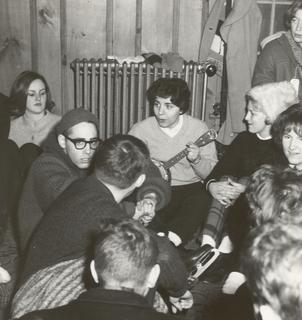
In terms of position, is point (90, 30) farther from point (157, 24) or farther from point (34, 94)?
point (34, 94)

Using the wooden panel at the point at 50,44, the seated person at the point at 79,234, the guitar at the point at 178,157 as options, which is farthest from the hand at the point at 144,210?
the wooden panel at the point at 50,44

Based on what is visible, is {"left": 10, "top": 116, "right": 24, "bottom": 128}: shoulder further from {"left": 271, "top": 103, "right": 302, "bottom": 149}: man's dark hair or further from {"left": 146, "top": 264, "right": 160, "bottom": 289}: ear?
{"left": 146, "top": 264, "right": 160, "bottom": 289}: ear

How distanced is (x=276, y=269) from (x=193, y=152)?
222 centimetres

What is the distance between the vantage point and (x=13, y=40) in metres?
4.64

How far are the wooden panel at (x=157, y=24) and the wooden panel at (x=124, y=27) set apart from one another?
0.31ft

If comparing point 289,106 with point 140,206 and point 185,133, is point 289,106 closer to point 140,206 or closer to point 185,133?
point 185,133

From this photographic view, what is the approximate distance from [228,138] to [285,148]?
1.44 m

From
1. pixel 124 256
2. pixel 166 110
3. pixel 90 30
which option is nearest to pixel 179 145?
pixel 166 110

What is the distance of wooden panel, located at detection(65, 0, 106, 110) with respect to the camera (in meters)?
4.56

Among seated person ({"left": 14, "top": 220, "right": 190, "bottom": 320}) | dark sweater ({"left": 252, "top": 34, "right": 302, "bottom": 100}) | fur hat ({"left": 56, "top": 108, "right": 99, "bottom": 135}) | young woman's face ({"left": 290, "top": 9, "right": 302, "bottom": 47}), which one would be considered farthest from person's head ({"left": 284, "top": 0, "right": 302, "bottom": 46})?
seated person ({"left": 14, "top": 220, "right": 190, "bottom": 320})

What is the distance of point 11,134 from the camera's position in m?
3.82

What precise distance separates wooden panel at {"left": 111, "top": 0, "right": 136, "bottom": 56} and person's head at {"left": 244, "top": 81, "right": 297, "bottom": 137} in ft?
5.64

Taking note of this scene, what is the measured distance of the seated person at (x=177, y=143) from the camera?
11.2ft

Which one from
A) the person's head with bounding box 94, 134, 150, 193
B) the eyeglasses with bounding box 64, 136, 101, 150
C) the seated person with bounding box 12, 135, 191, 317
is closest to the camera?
the seated person with bounding box 12, 135, 191, 317
